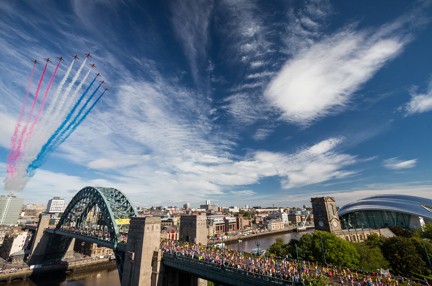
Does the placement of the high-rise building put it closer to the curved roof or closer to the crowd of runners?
the crowd of runners

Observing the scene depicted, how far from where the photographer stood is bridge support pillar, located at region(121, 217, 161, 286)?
106ft

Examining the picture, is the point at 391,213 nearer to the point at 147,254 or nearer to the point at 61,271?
the point at 147,254

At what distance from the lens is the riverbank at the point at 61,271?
55.3 metres

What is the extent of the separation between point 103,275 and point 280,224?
13437 centimetres

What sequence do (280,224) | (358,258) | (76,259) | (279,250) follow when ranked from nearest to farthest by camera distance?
(358,258)
(279,250)
(76,259)
(280,224)

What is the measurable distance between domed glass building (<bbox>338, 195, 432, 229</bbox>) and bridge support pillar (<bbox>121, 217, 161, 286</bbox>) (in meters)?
90.8

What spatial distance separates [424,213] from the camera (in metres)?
82.2

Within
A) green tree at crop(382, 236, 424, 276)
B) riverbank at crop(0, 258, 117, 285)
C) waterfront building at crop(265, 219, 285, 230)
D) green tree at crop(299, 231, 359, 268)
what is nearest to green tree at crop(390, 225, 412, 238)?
green tree at crop(382, 236, 424, 276)

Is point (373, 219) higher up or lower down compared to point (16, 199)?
lower down

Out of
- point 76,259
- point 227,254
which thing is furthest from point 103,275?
point 227,254

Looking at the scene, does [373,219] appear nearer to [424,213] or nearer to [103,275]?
[424,213]

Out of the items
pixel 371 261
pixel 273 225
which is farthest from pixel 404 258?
pixel 273 225

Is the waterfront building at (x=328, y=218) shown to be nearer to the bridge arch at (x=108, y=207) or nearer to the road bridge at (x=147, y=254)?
the road bridge at (x=147, y=254)

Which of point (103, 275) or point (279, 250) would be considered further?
point (103, 275)
